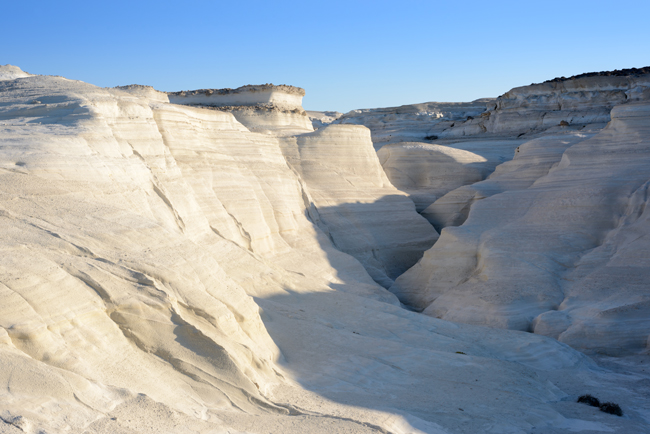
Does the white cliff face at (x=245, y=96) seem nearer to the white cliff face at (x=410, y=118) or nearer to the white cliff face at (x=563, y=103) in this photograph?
the white cliff face at (x=410, y=118)

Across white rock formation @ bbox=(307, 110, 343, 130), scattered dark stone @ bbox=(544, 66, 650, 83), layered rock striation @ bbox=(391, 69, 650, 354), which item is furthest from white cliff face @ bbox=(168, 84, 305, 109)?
white rock formation @ bbox=(307, 110, 343, 130)

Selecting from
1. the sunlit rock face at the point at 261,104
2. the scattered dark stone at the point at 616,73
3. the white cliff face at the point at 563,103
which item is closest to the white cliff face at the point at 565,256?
the sunlit rock face at the point at 261,104

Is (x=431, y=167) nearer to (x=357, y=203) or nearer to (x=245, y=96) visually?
(x=357, y=203)

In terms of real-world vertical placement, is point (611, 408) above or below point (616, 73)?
below

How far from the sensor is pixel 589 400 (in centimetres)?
820

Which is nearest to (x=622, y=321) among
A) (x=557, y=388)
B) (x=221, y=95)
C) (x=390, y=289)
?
(x=557, y=388)

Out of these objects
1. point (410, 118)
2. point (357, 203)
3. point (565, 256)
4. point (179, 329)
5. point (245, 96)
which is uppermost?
point (245, 96)

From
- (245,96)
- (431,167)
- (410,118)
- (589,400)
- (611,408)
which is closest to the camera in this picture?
(611,408)

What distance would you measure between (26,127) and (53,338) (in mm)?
5628

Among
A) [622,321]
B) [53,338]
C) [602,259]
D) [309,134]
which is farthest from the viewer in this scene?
[309,134]

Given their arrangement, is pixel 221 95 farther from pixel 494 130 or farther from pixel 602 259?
pixel 494 130

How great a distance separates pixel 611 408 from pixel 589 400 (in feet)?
1.18

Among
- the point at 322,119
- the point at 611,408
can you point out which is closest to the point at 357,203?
the point at 611,408

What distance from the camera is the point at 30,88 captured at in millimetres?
12484
